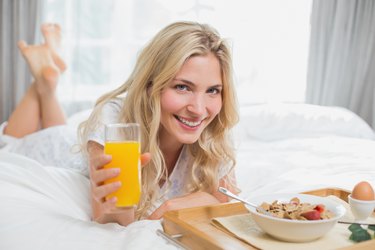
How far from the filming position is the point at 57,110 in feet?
9.72

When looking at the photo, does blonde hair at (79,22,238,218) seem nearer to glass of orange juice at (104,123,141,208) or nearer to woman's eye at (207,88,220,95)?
woman's eye at (207,88,220,95)

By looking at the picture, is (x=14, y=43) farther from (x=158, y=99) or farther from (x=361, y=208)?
(x=361, y=208)

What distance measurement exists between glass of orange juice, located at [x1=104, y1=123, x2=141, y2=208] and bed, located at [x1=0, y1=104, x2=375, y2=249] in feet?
0.31

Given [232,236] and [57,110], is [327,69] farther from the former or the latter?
[232,236]

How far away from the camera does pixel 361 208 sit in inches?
45.7

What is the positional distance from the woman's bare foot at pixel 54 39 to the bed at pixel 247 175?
1.16ft

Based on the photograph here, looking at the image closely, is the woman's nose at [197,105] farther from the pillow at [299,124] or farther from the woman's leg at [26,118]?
the woman's leg at [26,118]

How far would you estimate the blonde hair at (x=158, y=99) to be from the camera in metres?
1.58

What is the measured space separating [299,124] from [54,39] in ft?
5.33

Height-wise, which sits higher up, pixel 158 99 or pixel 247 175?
pixel 158 99

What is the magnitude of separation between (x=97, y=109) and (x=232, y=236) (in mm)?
789

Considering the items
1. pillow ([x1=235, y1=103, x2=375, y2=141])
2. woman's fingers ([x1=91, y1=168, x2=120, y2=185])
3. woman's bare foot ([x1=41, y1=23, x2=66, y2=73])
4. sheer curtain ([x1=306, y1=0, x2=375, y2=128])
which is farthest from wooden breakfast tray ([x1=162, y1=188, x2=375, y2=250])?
sheer curtain ([x1=306, y1=0, x2=375, y2=128])

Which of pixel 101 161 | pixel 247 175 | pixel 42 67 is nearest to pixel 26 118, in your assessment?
pixel 42 67

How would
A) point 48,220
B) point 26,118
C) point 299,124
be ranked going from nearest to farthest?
1. point 48,220
2. point 26,118
3. point 299,124
